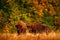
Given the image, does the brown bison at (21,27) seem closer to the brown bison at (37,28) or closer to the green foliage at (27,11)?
the brown bison at (37,28)

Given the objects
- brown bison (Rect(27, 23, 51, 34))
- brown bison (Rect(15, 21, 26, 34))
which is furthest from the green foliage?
brown bison (Rect(15, 21, 26, 34))

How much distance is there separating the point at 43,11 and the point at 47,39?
3.82m

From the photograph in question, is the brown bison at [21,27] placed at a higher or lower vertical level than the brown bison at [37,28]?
higher

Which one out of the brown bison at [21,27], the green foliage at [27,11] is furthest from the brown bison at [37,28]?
the green foliage at [27,11]

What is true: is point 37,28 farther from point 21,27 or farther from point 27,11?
point 27,11

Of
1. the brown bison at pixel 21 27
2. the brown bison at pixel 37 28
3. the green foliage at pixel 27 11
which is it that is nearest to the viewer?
the brown bison at pixel 21 27

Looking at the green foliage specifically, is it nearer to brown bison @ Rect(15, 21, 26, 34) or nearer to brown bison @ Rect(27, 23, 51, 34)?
brown bison @ Rect(27, 23, 51, 34)

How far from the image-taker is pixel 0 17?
1110 cm

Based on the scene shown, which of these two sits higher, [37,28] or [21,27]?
[21,27]

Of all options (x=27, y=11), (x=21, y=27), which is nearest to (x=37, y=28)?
(x=21, y=27)

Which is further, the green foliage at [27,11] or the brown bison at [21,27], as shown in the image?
the green foliage at [27,11]

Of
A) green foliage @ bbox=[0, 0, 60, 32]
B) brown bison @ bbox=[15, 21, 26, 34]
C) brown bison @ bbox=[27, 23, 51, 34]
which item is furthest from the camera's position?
green foliage @ bbox=[0, 0, 60, 32]

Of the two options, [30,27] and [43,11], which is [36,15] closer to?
[43,11]

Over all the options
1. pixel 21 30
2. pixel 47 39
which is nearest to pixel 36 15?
pixel 21 30
